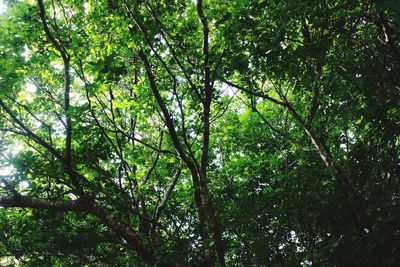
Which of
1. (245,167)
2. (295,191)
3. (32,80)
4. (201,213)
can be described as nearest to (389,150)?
(295,191)

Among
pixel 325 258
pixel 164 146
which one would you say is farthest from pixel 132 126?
pixel 325 258

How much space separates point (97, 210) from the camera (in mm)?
6508

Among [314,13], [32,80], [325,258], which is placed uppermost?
[32,80]

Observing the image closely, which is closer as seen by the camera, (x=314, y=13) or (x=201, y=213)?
(x=314, y=13)

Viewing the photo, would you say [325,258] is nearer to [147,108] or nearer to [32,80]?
→ [147,108]

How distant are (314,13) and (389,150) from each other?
3241mm

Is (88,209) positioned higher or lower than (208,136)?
lower

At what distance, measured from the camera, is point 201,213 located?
26.1 ft

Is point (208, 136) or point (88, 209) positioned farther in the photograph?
point (208, 136)

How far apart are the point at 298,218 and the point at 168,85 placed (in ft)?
14.7

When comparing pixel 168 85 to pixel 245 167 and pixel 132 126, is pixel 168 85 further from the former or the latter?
pixel 245 167

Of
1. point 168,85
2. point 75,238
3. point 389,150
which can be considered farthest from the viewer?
point 168,85

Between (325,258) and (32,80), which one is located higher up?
(32,80)

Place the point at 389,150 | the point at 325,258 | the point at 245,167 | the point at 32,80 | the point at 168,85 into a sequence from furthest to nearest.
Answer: the point at 245,167 < the point at 32,80 < the point at 168,85 < the point at 389,150 < the point at 325,258
